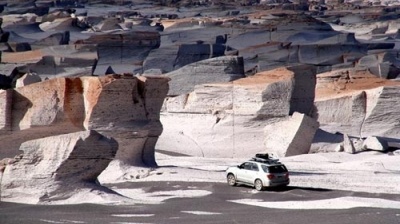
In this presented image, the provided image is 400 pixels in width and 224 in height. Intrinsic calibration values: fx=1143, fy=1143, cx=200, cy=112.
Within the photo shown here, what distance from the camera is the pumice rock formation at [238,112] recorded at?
34.3 meters

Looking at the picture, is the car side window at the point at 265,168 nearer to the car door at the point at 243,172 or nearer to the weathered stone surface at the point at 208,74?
the car door at the point at 243,172

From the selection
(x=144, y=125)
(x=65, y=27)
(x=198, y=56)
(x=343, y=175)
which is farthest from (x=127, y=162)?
(x=65, y=27)

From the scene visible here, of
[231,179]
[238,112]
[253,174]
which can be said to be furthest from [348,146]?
[253,174]

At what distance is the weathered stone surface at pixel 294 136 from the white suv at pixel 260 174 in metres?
6.78

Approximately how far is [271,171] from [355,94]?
1203 centimetres

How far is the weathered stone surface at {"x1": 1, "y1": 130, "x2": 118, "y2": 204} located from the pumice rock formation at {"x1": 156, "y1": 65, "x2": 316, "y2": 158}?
1141cm

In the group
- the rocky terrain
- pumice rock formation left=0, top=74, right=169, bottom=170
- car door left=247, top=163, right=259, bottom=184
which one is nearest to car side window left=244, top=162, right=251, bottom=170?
car door left=247, top=163, right=259, bottom=184

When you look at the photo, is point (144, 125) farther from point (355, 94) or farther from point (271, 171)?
point (355, 94)

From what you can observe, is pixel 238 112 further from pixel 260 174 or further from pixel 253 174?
pixel 260 174

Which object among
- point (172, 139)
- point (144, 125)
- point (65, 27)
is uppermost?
point (144, 125)

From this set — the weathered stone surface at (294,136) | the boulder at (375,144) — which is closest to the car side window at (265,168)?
the weathered stone surface at (294,136)

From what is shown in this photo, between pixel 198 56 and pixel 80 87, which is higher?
pixel 80 87

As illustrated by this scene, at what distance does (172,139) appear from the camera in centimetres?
3531

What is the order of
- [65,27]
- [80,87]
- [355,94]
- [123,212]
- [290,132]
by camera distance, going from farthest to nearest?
1. [65,27]
2. [355,94]
3. [290,132]
4. [80,87]
5. [123,212]
